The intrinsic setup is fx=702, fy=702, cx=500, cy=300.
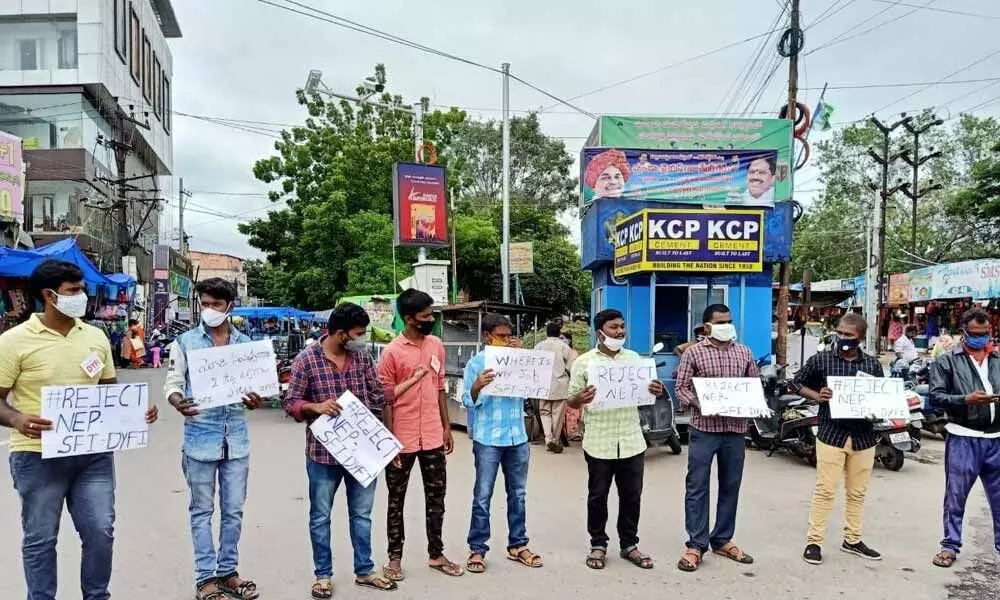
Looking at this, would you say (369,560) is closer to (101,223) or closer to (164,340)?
(164,340)

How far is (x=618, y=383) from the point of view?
15.4ft

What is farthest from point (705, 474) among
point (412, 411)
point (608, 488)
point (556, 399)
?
point (556, 399)

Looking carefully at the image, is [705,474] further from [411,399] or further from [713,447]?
[411,399]

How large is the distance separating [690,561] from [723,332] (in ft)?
5.06

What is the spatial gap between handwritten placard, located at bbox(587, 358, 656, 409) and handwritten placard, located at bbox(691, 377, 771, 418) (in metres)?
0.36

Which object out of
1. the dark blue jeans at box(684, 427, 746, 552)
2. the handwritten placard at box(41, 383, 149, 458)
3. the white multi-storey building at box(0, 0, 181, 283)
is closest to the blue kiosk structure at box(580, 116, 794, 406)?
the dark blue jeans at box(684, 427, 746, 552)

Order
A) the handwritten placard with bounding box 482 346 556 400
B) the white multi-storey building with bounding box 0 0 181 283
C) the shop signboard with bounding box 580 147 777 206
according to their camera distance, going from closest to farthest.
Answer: the handwritten placard with bounding box 482 346 556 400 < the shop signboard with bounding box 580 147 777 206 < the white multi-storey building with bounding box 0 0 181 283

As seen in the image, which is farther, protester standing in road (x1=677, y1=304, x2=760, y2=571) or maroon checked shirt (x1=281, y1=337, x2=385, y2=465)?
protester standing in road (x1=677, y1=304, x2=760, y2=571)

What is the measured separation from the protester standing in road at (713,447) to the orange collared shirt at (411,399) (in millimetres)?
1746

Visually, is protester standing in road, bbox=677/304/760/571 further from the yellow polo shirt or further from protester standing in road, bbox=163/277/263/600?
the yellow polo shirt

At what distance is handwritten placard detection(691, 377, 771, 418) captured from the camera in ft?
15.2

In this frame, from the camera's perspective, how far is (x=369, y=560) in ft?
14.2

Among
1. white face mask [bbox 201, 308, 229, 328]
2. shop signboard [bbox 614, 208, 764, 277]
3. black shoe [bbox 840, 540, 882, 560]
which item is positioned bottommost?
black shoe [bbox 840, 540, 882, 560]

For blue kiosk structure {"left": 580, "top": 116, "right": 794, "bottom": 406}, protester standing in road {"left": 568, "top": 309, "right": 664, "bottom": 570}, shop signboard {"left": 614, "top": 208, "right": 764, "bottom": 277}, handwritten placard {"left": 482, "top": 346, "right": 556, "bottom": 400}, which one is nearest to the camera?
handwritten placard {"left": 482, "top": 346, "right": 556, "bottom": 400}
